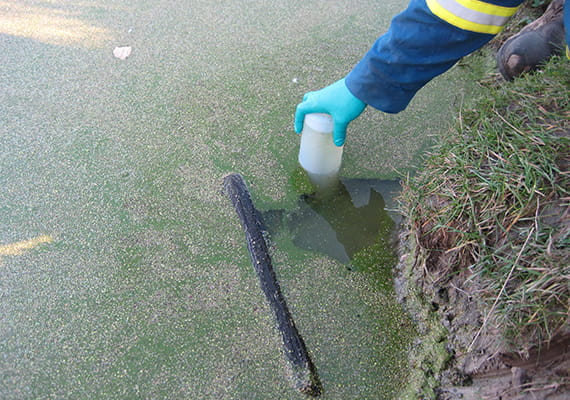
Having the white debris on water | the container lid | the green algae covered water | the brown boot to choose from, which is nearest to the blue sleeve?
the container lid

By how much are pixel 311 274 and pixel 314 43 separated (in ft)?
3.78

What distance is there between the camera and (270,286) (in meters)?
1.20

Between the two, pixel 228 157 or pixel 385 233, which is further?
pixel 228 157

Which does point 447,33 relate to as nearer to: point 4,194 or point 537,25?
point 537,25

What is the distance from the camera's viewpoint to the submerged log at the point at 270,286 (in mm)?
1067

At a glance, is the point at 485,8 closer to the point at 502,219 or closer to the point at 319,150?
the point at 502,219

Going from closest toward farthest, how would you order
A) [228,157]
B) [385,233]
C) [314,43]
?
[385,233]
[228,157]
[314,43]

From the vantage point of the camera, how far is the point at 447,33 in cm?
104

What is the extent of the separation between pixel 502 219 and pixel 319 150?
0.59 meters

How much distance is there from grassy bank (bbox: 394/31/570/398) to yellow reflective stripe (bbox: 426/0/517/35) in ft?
0.87

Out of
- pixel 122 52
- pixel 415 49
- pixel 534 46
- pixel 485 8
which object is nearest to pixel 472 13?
pixel 485 8

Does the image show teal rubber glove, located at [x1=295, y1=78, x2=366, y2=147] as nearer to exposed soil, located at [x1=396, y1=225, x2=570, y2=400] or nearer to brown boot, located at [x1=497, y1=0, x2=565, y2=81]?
exposed soil, located at [x1=396, y1=225, x2=570, y2=400]

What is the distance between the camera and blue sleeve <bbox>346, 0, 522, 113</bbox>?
3.41 feet

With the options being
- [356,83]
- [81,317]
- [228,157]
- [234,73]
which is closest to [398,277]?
[356,83]
